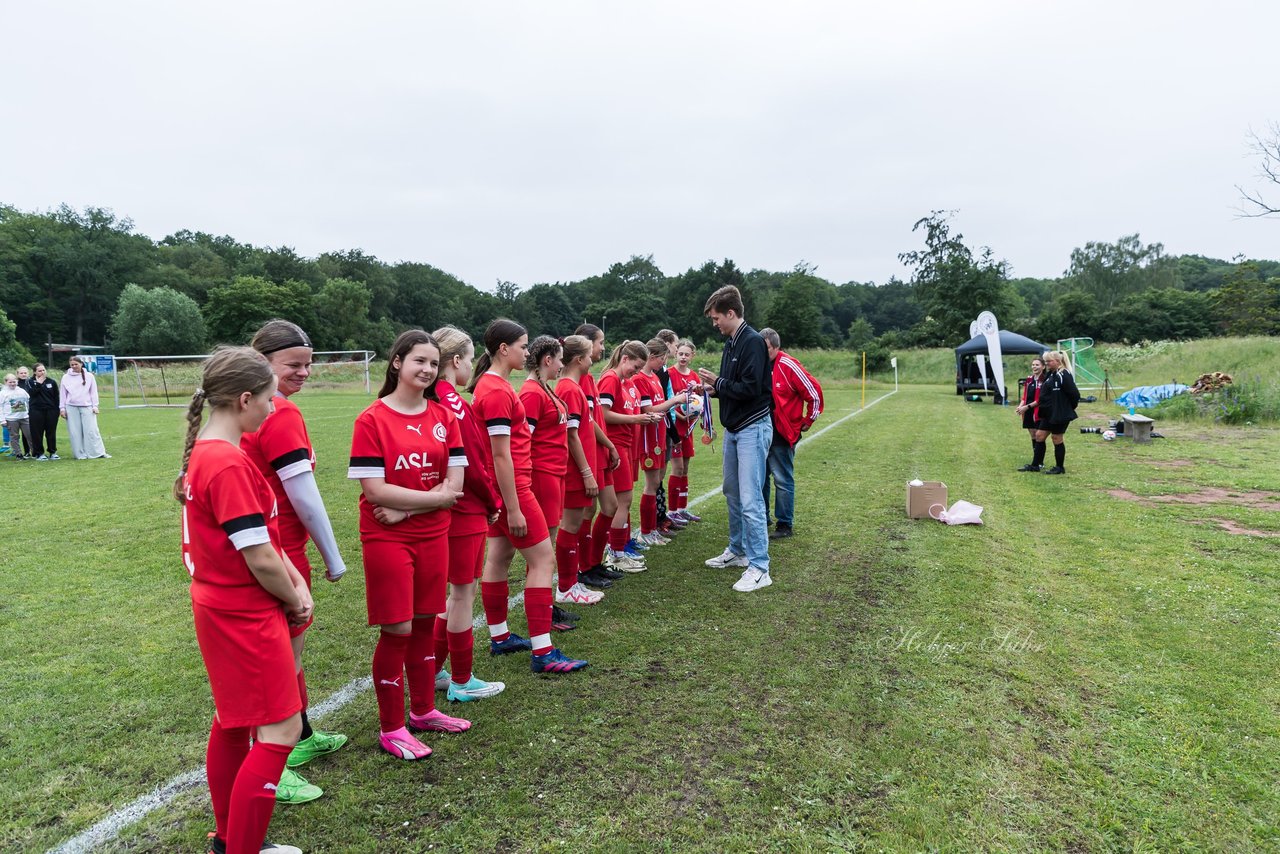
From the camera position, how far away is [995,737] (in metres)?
3.28

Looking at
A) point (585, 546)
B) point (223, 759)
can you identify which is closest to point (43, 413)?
point (585, 546)

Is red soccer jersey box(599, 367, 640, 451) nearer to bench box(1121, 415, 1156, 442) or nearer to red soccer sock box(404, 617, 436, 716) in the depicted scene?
red soccer sock box(404, 617, 436, 716)

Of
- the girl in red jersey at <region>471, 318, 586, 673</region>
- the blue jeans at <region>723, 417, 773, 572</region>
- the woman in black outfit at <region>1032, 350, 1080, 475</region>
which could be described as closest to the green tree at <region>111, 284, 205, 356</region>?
the woman in black outfit at <region>1032, 350, 1080, 475</region>

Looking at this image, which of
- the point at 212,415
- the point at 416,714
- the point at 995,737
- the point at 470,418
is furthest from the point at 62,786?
the point at 995,737

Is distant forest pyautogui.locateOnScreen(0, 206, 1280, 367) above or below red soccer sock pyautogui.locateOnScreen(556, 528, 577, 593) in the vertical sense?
above

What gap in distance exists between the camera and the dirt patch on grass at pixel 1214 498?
837 centimetres

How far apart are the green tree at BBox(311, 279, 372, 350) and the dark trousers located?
67.6 metres

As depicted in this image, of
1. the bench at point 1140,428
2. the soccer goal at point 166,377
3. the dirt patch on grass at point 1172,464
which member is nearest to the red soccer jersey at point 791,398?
the dirt patch on grass at point 1172,464

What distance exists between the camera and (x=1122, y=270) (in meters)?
85.0

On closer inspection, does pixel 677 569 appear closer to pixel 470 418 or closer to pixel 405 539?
pixel 470 418

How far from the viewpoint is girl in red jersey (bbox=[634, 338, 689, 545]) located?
6.56 m

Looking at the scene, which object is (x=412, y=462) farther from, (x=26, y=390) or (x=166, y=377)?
(x=166, y=377)

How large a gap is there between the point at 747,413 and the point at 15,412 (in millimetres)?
14687

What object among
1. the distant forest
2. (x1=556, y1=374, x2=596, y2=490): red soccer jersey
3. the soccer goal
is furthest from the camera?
the distant forest
